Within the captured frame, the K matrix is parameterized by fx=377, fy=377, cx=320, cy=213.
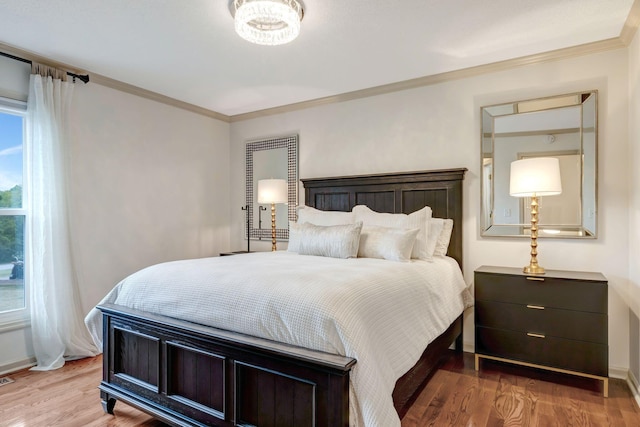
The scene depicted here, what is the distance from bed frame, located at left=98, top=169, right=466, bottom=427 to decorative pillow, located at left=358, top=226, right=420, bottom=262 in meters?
0.64

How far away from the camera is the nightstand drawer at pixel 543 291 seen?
247 centimetres

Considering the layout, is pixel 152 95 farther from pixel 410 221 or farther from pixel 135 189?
pixel 410 221

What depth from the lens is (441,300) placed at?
8.23 ft

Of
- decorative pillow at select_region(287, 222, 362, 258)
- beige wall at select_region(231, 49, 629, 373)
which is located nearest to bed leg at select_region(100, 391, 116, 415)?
decorative pillow at select_region(287, 222, 362, 258)

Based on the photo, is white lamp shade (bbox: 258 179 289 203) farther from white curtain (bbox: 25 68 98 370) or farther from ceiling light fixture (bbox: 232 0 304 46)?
ceiling light fixture (bbox: 232 0 304 46)

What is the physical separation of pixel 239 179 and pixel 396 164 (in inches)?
83.8

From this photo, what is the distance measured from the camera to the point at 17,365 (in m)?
2.91

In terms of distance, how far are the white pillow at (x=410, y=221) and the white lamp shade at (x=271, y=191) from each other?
1025 mm

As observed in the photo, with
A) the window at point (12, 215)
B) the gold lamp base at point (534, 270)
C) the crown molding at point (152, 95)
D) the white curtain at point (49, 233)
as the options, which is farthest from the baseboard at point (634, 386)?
the crown molding at point (152, 95)

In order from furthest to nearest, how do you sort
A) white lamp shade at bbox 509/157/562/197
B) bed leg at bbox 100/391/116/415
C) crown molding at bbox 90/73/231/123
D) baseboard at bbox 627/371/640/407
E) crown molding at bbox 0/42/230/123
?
crown molding at bbox 90/73/231/123, crown molding at bbox 0/42/230/123, white lamp shade at bbox 509/157/562/197, baseboard at bbox 627/371/640/407, bed leg at bbox 100/391/116/415

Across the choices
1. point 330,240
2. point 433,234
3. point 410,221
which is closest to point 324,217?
point 330,240

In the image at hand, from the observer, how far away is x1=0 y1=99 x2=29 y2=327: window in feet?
9.68

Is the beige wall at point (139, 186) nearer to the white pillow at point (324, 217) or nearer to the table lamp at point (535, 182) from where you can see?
the white pillow at point (324, 217)

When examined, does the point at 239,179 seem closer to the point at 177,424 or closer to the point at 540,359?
the point at 177,424
